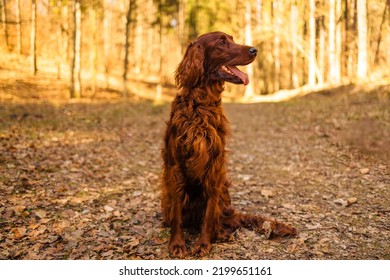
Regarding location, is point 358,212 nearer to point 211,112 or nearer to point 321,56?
point 211,112

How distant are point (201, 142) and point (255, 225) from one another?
3.58 feet

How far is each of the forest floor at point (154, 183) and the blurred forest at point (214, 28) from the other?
1442mm

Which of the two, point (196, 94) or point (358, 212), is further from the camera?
point (358, 212)

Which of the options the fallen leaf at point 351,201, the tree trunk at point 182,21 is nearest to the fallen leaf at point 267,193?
the fallen leaf at point 351,201

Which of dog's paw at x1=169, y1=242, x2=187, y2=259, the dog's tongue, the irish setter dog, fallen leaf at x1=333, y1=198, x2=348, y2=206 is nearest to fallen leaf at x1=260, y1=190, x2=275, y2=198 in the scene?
fallen leaf at x1=333, y1=198, x2=348, y2=206

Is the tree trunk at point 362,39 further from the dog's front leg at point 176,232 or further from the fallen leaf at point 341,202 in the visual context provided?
the dog's front leg at point 176,232

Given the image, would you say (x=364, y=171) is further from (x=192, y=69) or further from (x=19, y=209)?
(x=19, y=209)

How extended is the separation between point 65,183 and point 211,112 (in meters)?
2.71

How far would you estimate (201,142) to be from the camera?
2.84 metres

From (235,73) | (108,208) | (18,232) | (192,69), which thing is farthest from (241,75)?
(18,232)

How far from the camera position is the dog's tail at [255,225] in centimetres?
316

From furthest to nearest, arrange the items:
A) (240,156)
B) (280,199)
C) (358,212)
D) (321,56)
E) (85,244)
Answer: (321,56), (240,156), (280,199), (358,212), (85,244)

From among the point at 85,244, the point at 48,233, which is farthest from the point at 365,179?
the point at 48,233

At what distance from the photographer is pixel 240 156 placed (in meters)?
7.00
